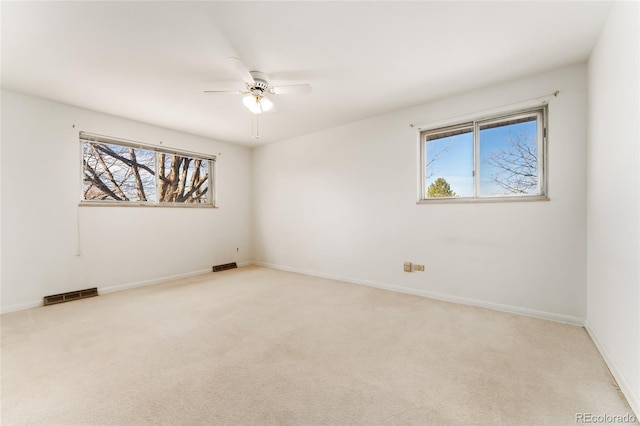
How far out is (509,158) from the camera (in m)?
2.96

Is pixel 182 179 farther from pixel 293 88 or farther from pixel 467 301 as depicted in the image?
pixel 467 301

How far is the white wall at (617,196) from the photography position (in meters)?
1.52

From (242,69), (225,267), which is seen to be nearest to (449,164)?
(242,69)

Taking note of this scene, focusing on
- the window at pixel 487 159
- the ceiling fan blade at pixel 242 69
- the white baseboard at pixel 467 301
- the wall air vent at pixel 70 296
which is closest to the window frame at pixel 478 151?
the window at pixel 487 159

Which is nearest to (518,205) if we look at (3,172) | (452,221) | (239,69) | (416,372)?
(452,221)

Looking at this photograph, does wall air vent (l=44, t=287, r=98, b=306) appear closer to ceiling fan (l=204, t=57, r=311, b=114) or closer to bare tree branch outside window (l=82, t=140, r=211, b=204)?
bare tree branch outside window (l=82, t=140, r=211, b=204)

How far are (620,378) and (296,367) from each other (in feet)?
6.74

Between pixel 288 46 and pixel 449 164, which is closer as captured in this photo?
pixel 288 46

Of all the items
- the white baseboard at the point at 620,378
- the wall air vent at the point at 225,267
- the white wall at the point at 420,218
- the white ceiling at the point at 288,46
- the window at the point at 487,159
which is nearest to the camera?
the white baseboard at the point at 620,378

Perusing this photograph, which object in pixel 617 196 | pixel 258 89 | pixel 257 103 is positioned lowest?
pixel 617 196

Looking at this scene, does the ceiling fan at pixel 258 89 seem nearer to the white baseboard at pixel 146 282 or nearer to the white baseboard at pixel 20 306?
the white baseboard at pixel 146 282

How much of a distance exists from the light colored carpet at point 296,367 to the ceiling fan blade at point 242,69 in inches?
94.6

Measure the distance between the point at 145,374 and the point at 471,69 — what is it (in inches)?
150

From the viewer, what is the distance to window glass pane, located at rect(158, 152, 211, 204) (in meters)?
4.41
